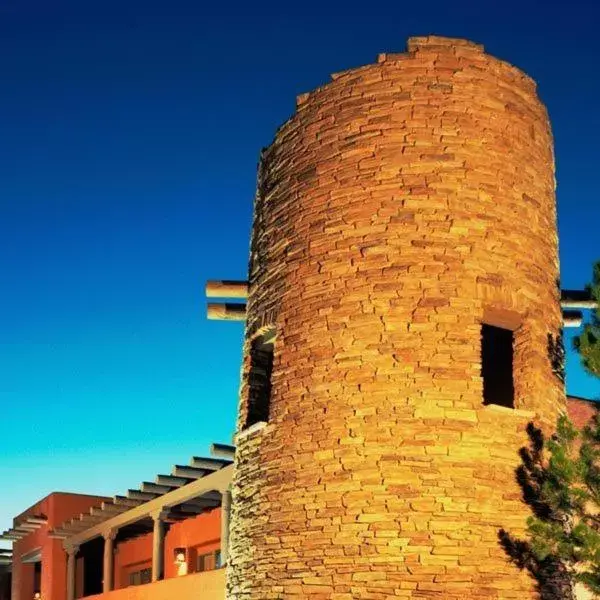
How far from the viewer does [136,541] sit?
27047mm

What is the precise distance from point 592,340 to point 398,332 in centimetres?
204

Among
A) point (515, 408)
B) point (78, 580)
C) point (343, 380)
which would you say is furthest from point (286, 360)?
point (78, 580)

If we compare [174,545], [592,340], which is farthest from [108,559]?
[592,340]

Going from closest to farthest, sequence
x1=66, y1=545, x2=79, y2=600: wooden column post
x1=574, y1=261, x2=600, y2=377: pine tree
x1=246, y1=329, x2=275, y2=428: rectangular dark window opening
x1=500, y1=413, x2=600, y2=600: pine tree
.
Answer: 1. x1=500, y1=413, x2=600, y2=600: pine tree
2. x1=574, y1=261, x2=600, y2=377: pine tree
3. x1=246, y1=329, x2=275, y2=428: rectangular dark window opening
4. x1=66, y1=545, x2=79, y2=600: wooden column post

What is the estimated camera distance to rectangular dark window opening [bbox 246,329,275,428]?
1308 centimetres

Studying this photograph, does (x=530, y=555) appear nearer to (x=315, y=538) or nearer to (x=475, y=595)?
(x=475, y=595)

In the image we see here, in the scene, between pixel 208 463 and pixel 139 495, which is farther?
pixel 139 495

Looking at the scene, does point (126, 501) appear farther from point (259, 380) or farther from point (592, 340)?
point (592, 340)

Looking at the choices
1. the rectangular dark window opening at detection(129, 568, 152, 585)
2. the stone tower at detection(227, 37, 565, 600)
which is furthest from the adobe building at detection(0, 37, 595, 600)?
the rectangular dark window opening at detection(129, 568, 152, 585)

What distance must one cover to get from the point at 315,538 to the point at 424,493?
50.4 inches

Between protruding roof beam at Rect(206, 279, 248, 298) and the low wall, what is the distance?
457cm

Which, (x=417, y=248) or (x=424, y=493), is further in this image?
(x=417, y=248)

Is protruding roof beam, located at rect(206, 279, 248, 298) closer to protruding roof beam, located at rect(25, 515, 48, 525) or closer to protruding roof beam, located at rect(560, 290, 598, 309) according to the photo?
protruding roof beam, located at rect(560, 290, 598, 309)

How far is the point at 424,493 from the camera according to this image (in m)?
10.5
